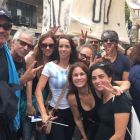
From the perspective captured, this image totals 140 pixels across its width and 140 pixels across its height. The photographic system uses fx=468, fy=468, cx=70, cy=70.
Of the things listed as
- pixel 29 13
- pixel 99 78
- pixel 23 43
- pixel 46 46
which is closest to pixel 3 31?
pixel 99 78

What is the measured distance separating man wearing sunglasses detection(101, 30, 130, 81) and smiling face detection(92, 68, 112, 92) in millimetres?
915

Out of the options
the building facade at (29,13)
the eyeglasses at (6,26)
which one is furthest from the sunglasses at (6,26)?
the building facade at (29,13)

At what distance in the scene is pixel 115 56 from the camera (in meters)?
5.32

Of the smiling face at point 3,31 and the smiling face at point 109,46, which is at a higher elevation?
the smiling face at point 3,31

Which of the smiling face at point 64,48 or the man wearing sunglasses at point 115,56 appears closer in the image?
the smiling face at point 64,48

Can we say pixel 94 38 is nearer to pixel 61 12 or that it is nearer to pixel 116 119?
pixel 61 12

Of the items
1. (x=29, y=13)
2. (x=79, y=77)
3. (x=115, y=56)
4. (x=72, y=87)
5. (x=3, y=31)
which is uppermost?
(x=3, y=31)

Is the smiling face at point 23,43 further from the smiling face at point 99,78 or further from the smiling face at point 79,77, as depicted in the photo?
the smiling face at point 99,78

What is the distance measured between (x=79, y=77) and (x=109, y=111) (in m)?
0.59

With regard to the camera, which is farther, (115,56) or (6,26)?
(115,56)

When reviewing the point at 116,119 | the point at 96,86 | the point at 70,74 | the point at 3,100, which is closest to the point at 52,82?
the point at 70,74

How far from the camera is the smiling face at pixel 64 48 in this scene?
496 cm

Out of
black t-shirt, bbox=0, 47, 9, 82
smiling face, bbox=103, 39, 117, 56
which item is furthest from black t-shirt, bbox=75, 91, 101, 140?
black t-shirt, bbox=0, 47, 9, 82

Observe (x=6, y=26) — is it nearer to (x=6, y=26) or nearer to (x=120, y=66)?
(x=6, y=26)
